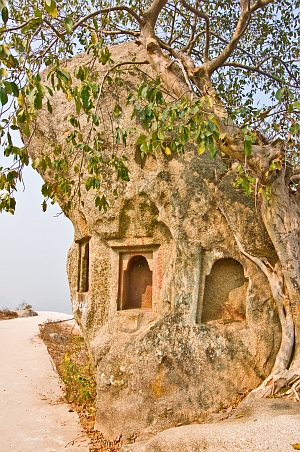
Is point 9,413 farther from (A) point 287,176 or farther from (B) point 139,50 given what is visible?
(B) point 139,50

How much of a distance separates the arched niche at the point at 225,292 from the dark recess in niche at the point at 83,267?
9.30ft

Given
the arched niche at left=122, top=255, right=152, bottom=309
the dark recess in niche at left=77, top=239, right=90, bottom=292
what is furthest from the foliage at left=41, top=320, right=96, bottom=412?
the arched niche at left=122, top=255, right=152, bottom=309

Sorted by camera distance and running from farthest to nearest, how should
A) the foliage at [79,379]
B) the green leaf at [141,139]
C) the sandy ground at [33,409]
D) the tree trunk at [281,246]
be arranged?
the foliage at [79,379], the sandy ground at [33,409], the tree trunk at [281,246], the green leaf at [141,139]

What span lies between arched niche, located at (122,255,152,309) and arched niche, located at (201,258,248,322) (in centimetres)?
117

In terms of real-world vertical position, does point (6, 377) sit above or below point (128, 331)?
below

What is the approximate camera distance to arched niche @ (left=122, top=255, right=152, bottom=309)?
8.09m

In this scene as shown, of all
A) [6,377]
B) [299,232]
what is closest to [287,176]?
[299,232]

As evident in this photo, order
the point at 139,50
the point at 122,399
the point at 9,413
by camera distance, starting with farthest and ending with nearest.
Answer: the point at 139,50
the point at 9,413
the point at 122,399

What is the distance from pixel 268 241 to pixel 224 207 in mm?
807

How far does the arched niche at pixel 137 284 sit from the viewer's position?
809 centimetres

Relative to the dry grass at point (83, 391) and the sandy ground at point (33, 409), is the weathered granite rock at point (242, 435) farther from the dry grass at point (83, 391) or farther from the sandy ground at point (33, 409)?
the sandy ground at point (33, 409)

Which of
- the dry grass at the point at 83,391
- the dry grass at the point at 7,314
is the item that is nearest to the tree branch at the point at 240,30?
the dry grass at the point at 83,391

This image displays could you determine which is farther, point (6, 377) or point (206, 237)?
point (6, 377)

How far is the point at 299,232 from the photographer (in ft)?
20.6
